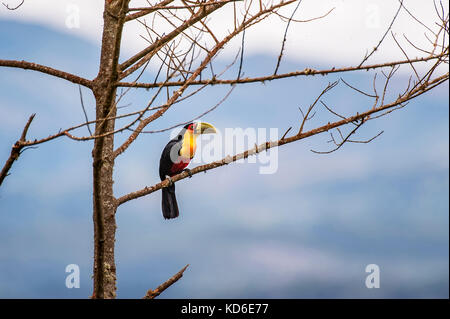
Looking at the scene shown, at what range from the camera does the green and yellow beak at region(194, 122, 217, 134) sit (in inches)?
355

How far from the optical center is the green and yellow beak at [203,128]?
9022 millimetres

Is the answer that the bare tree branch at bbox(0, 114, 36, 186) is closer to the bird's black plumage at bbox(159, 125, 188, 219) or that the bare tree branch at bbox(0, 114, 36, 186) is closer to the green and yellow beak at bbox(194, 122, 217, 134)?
the bird's black plumage at bbox(159, 125, 188, 219)

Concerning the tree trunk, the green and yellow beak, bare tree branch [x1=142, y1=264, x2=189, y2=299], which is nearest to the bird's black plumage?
the green and yellow beak

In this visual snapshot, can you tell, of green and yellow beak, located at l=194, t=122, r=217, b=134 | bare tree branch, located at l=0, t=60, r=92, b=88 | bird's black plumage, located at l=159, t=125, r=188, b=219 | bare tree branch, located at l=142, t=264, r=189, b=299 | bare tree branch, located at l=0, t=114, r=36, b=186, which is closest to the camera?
bare tree branch, located at l=0, t=114, r=36, b=186

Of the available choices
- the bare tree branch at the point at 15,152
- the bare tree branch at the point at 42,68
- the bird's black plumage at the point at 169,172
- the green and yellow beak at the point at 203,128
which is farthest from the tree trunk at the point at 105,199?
the green and yellow beak at the point at 203,128

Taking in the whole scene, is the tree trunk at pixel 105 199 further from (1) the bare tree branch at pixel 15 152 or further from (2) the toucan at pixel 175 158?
(2) the toucan at pixel 175 158

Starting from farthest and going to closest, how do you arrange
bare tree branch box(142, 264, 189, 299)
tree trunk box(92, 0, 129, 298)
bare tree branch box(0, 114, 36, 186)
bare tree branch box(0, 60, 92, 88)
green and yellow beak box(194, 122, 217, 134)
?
green and yellow beak box(194, 122, 217, 134)
bare tree branch box(0, 60, 92, 88)
bare tree branch box(142, 264, 189, 299)
tree trunk box(92, 0, 129, 298)
bare tree branch box(0, 114, 36, 186)

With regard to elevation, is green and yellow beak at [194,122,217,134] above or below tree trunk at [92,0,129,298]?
above

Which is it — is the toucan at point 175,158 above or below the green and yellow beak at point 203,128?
below

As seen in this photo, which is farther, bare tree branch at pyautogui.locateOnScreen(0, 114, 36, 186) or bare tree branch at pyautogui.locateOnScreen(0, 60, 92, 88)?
bare tree branch at pyautogui.locateOnScreen(0, 60, 92, 88)

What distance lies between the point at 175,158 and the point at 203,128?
91 centimetres
